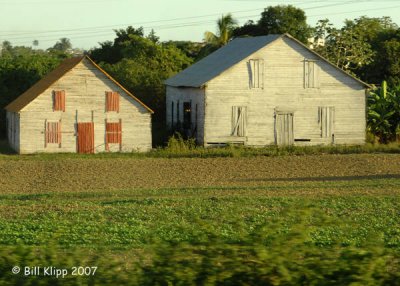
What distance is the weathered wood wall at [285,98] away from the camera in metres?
43.9

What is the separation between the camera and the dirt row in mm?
31797

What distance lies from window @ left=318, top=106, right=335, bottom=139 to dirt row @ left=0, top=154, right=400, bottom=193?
434cm

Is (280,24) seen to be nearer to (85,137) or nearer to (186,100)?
(186,100)

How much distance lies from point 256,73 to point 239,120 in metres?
2.44

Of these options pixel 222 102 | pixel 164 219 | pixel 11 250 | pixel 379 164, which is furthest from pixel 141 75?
pixel 11 250

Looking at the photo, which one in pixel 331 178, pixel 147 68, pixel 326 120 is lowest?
pixel 331 178

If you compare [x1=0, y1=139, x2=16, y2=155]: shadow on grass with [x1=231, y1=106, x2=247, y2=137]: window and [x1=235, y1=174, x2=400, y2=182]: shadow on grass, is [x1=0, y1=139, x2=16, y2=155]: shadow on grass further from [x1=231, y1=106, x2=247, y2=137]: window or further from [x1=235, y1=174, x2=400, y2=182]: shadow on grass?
[x1=235, y1=174, x2=400, y2=182]: shadow on grass

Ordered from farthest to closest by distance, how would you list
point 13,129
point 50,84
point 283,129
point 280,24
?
point 280,24, point 13,129, point 283,129, point 50,84

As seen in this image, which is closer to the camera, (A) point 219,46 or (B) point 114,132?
(B) point 114,132

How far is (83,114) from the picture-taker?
43.0 m

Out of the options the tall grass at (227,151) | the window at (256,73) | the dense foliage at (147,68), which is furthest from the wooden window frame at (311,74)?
the dense foliage at (147,68)

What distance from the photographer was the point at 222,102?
43938 millimetres

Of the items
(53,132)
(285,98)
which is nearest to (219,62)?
(285,98)

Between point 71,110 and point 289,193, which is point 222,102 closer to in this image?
point 71,110
